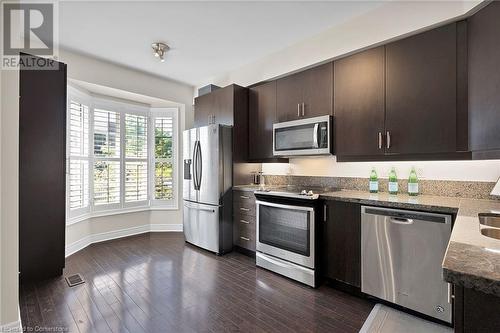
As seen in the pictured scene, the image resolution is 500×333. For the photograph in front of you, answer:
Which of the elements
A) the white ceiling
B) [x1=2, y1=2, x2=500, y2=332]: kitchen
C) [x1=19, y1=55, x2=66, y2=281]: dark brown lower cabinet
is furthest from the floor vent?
the white ceiling

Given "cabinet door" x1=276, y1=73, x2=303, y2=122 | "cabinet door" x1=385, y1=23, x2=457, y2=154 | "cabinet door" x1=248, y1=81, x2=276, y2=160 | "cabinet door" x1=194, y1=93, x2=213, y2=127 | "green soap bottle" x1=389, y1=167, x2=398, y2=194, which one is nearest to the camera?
"cabinet door" x1=385, y1=23, x2=457, y2=154

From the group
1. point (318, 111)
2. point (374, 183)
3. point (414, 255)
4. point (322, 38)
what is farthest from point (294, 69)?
point (414, 255)

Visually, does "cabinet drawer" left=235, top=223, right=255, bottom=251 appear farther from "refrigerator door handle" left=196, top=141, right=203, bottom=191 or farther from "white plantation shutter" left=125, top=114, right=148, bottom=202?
"white plantation shutter" left=125, top=114, right=148, bottom=202

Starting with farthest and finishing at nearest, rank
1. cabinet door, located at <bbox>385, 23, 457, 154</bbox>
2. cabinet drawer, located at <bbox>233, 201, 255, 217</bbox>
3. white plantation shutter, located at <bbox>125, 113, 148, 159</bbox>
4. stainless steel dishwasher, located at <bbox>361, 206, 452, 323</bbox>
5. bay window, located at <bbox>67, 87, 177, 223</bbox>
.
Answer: white plantation shutter, located at <bbox>125, 113, 148, 159</bbox>, bay window, located at <bbox>67, 87, 177, 223</bbox>, cabinet drawer, located at <bbox>233, 201, 255, 217</bbox>, cabinet door, located at <bbox>385, 23, 457, 154</bbox>, stainless steel dishwasher, located at <bbox>361, 206, 452, 323</bbox>

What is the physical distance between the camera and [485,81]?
1.79 m

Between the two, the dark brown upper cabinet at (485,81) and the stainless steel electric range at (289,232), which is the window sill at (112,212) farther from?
the dark brown upper cabinet at (485,81)

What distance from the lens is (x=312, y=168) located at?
3.30m

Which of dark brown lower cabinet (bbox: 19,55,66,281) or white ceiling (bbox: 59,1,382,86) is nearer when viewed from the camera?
white ceiling (bbox: 59,1,382,86)

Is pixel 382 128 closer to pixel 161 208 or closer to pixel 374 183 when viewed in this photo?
pixel 374 183

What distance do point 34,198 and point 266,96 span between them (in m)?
2.96

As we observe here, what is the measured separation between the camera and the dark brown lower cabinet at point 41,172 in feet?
8.26

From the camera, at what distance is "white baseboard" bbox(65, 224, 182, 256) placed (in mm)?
3534

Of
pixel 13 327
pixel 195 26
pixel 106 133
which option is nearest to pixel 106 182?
pixel 106 133

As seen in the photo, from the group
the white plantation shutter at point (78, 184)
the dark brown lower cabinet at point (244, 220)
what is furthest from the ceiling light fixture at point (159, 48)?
the dark brown lower cabinet at point (244, 220)
